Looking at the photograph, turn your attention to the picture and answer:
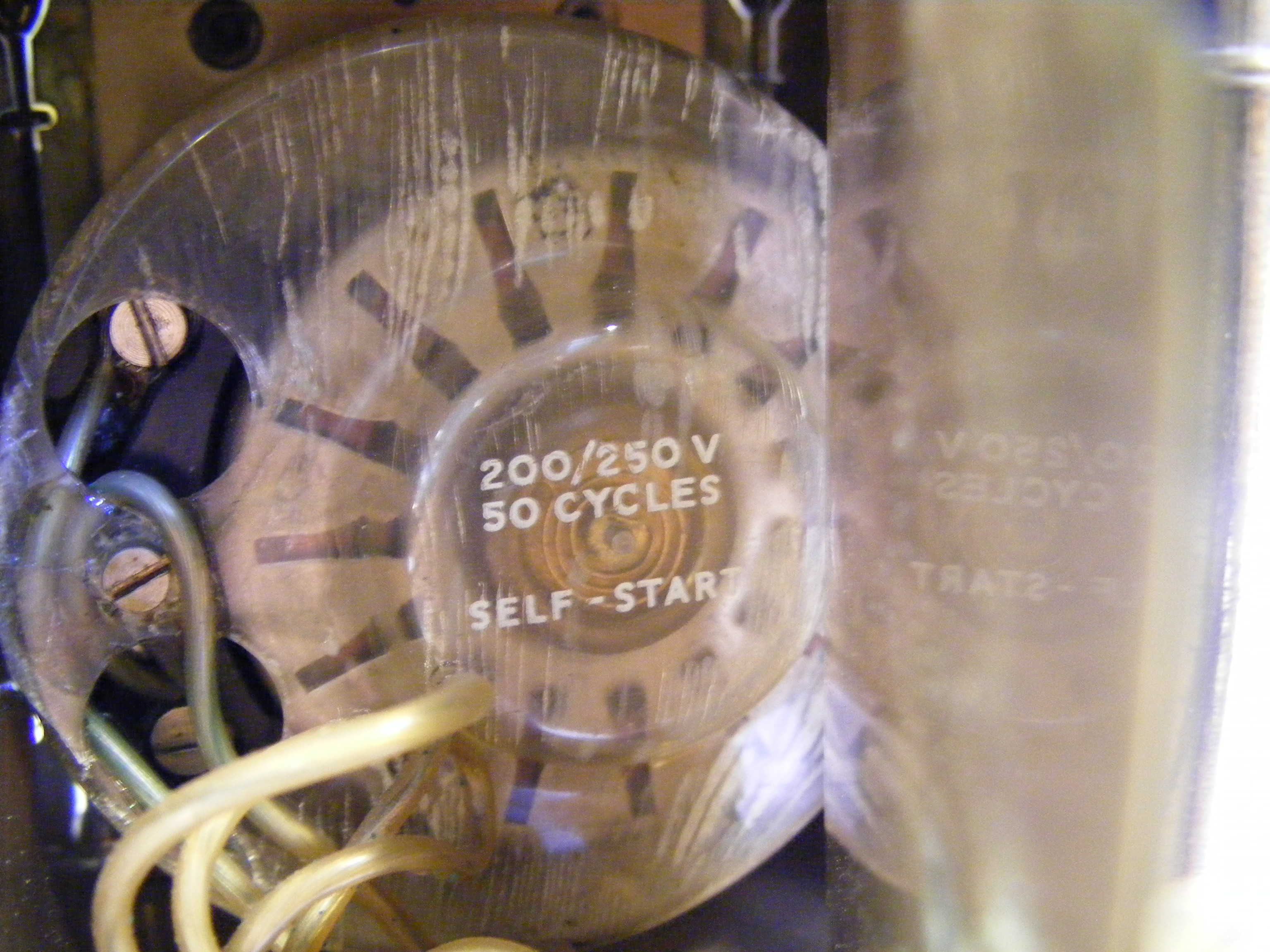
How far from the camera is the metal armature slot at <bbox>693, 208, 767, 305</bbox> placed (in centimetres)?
50

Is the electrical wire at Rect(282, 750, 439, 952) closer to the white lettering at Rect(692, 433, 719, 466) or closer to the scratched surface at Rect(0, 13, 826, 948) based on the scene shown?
the scratched surface at Rect(0, 13, 826, 948)

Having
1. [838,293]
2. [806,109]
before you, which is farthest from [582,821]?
[806,109]

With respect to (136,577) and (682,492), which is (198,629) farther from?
(682,492)

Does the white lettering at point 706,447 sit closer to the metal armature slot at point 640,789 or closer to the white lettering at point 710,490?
the white lettering at point 710,490

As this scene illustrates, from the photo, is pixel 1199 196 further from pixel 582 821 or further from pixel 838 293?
pixel 582 821

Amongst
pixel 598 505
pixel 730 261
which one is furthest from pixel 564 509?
pixel 730 261

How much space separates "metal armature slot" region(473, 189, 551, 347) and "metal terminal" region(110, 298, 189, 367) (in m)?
0.14

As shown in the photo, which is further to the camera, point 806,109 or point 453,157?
point 806,109

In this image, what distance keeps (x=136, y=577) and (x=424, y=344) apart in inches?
6.3

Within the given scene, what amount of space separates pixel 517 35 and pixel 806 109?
183 mm

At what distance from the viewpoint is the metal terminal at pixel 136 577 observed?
18.2 inches

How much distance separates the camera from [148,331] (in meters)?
0.47

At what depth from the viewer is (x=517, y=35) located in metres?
0.47

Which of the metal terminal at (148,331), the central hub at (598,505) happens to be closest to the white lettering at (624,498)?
the central hub at (598,505)
